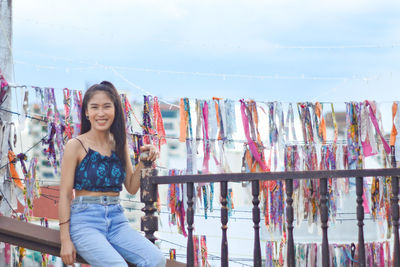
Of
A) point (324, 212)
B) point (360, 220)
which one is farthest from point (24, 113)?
point (360, 220)

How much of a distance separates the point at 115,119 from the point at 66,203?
53cm

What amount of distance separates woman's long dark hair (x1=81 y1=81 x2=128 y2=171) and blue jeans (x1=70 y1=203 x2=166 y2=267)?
0.31 meters

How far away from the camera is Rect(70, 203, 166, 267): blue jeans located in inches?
102

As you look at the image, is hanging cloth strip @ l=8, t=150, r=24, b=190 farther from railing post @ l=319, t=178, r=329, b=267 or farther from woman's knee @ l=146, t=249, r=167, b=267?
railing post @ l=319, t=178, r=329, b=267

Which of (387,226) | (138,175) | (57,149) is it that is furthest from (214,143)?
(138,175)

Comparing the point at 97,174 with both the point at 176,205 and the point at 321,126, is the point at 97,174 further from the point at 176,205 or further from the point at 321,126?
the point at 321,126

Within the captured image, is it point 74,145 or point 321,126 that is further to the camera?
point 321,126

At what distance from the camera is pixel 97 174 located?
272 centimetres

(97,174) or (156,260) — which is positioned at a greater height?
(97,174)

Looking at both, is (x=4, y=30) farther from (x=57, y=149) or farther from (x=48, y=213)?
(x=48, y=213)

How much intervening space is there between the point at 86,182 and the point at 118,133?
1.10 ft

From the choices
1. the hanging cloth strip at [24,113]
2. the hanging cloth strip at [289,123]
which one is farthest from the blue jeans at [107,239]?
the hanging cloth strip at [289,123]

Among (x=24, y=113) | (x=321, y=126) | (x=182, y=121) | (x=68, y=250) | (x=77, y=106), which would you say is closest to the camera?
(x=68, y=250)

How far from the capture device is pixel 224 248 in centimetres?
282
